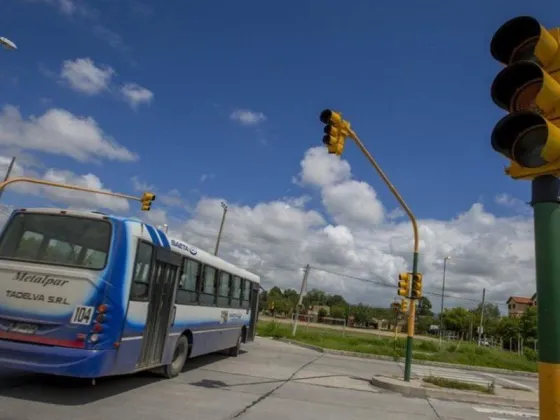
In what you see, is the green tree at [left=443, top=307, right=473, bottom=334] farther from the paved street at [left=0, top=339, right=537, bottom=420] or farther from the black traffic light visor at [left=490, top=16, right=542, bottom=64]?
the black traffic light visor at [left=490, top=16, right=542, bottom=64]

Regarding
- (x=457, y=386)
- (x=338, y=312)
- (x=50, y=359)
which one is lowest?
(x=457, y=386)

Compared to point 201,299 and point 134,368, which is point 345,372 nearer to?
point 201,299

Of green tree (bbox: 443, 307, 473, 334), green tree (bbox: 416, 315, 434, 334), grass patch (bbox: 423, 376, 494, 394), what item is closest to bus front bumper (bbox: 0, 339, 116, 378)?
grass patch (bbox: 423, 376, 494, 394)

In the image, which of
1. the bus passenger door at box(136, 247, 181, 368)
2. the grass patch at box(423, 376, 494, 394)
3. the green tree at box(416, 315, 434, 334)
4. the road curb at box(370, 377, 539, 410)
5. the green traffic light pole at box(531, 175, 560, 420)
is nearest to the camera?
the green traffic light pole at box(531, 175, 560, 420)

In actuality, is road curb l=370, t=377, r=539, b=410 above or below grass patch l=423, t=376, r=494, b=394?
below

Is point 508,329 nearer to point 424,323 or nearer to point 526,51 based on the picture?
point 424,323

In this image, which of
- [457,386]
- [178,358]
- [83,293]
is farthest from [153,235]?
[457,386]

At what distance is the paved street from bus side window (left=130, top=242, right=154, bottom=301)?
1.69 meters

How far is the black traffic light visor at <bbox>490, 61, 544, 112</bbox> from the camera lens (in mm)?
3016

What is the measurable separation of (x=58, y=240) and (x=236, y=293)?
822 cm

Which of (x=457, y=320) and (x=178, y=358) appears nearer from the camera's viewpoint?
(x=178, y=358)

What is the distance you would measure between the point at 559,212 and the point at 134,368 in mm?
7430

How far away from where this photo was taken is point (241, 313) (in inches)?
648

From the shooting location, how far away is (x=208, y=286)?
41.4 feet
